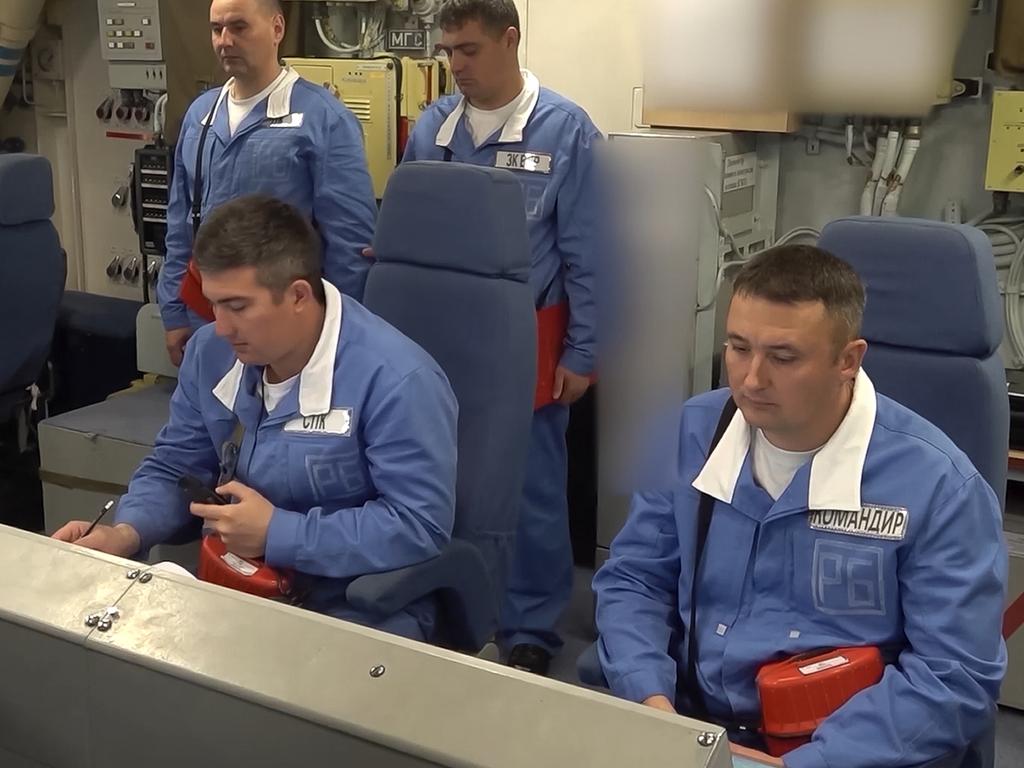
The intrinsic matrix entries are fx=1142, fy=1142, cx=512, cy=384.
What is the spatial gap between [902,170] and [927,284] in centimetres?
141

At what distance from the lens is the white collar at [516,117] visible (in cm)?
244

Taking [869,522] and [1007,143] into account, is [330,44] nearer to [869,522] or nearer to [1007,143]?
[1007,143]

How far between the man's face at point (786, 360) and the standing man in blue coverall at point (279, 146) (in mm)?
1377

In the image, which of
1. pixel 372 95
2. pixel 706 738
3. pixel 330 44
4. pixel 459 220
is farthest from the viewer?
pixel 330 44

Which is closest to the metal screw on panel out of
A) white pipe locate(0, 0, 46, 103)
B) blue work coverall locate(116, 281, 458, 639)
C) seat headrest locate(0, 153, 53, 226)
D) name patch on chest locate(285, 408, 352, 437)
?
blue work coverall locate(116, 281, 458, 639)

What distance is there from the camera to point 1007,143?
2646 millimetres

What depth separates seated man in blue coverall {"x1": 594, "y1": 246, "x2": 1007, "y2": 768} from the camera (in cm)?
121

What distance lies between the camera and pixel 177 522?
1707 millimetres

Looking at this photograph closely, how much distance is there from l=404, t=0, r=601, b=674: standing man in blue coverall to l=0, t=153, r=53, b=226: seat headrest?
96 centimetres

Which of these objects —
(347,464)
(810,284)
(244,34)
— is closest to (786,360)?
(810,284)

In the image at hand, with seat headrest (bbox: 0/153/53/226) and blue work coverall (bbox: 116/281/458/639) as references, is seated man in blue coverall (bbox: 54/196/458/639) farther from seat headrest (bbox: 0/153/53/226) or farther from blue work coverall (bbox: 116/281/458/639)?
seat headrest (bbox: 0/153/53/226)

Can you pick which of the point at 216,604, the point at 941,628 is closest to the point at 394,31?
the point at 941,628

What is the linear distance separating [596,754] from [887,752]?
71 cm

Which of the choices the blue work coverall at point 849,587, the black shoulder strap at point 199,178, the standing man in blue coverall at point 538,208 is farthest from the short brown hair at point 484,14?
the blue work coverall at point 849,587
